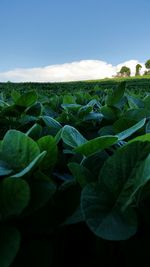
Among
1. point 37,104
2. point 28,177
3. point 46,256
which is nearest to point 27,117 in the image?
point 37,104

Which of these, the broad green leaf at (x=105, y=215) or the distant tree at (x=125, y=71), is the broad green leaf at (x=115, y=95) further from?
the distant tree at (x=125, y=71)

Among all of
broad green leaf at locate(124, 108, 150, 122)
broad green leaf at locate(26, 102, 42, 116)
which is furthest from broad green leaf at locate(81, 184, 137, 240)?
broad green leaf at locate(26, 102, 42, 116)

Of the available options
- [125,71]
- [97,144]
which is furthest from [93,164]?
[125,71]

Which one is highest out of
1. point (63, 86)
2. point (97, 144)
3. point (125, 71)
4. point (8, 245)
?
point (97, 144)

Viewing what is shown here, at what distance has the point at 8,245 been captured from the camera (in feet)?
1.72

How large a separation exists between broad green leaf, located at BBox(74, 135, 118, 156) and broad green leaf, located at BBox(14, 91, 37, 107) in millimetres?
621

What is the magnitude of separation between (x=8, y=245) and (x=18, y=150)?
0.21 m

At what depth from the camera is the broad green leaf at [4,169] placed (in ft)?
2.05

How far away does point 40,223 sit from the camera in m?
0.60

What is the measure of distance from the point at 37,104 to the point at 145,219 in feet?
3.07

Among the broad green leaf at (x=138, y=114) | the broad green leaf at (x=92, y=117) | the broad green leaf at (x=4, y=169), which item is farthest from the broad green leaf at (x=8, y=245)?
the broad green leaf at (x=92, y=117)

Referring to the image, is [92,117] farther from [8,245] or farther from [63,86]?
[63,86]

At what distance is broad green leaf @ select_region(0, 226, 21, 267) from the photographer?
50cm

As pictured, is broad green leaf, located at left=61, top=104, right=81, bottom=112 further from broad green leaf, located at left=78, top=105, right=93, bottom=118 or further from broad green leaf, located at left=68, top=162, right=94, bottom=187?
broad green leaf, located at left=68, top=162, right=94, bottom=187
